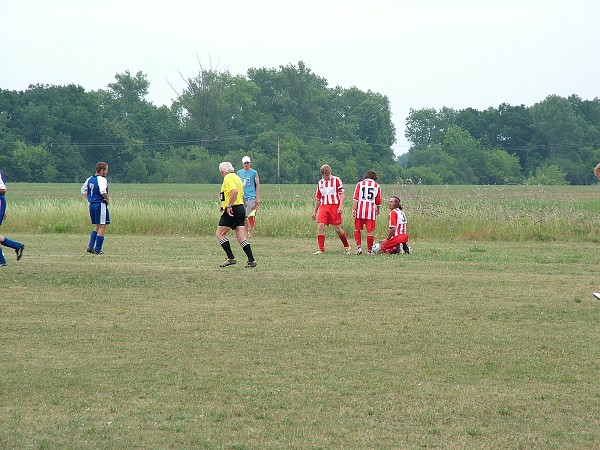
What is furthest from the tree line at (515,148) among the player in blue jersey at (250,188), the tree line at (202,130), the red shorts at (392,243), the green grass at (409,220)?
the red shorts at (392,243)

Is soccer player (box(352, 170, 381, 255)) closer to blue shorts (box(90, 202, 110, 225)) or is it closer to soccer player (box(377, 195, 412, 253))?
soccer player (box(377, 195, 412, 253))

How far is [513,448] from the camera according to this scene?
5.99 metres

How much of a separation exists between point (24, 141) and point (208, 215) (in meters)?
61.4

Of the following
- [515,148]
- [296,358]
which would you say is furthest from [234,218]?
[515,148]

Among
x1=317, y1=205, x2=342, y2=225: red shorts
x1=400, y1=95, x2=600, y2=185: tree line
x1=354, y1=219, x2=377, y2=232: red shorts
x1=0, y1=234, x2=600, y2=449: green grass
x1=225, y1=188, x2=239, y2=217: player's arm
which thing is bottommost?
x1=0, y1=234, x2=600, y2=449: green grass

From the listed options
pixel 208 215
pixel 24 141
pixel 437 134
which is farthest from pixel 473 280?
pixel 437 134

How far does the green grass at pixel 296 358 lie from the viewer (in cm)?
634

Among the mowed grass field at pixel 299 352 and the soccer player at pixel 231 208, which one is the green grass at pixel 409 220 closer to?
the mowed grass field at pixel 299 352

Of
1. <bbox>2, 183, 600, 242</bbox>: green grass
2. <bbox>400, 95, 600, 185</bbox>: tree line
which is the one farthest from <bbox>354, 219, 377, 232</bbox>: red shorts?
<bbox>400, 95, 600, 185</bbox>: tree line

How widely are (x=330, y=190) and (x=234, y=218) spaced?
11.3 ft

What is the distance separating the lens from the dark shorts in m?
15.4

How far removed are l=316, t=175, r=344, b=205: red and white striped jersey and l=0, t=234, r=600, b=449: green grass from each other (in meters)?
3.10

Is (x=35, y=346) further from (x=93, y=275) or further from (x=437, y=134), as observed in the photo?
(x=437, y=134)

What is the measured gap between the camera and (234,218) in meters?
15.4
